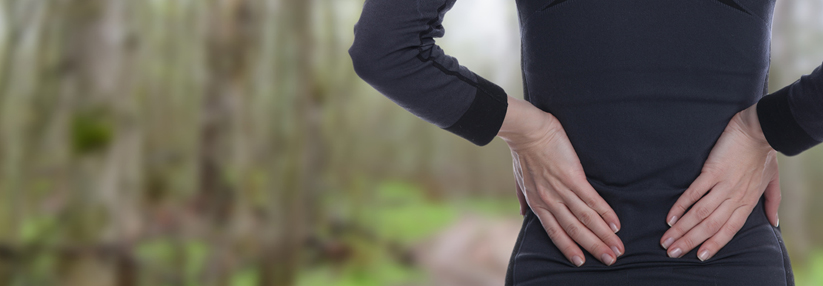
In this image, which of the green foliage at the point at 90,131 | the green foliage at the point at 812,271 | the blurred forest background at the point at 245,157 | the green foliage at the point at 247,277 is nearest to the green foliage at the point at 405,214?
the blurred forest background at the point at 245,157

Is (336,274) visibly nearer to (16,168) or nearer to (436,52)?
(16,168)

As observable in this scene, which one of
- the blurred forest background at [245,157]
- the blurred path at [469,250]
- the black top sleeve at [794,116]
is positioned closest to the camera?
the black top sleeve at [794,116]

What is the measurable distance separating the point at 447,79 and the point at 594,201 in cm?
15

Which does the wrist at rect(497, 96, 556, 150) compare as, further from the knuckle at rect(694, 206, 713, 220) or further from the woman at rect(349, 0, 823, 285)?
the knuckle at rect(694, 206, 713, 220)

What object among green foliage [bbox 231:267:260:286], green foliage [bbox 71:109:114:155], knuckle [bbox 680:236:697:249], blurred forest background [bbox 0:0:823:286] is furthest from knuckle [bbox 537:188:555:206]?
green foliage [bbox 71:109:114:155]

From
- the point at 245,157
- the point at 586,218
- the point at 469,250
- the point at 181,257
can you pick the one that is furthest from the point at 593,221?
the point at 181,257

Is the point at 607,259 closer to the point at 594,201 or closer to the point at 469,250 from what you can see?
the point at 594,201

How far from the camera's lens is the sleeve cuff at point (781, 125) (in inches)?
15.8

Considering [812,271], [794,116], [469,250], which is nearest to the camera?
[794,116]

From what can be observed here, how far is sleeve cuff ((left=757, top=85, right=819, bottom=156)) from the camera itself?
40cm

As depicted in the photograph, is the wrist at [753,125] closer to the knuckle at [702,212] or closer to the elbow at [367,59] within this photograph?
the knuckle at [702,212]

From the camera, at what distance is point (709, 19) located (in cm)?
43

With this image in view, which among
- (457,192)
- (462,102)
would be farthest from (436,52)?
(457,192)

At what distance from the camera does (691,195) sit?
43 cm
